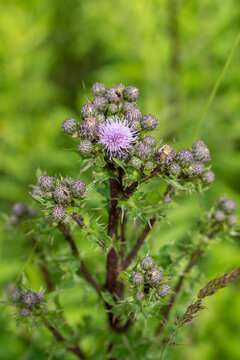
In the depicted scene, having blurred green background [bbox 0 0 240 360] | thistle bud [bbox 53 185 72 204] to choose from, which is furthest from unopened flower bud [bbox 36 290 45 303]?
blurred green background [bbox 0 0 240 360]

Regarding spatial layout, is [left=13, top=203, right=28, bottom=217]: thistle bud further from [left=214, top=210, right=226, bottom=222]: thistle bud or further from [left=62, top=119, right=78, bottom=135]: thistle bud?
[left=214, top=210, right=226, bottom=222]: thistle bud

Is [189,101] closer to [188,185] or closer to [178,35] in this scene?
[178,35]

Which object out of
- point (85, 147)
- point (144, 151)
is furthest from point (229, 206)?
point (85, 147)

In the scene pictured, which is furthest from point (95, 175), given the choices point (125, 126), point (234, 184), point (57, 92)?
point (57, 92)

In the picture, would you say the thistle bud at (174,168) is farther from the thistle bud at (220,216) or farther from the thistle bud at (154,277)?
the thistle bud at (220,216)

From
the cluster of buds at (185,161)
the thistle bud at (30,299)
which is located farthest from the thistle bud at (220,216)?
the thistle bud at (30,299)
